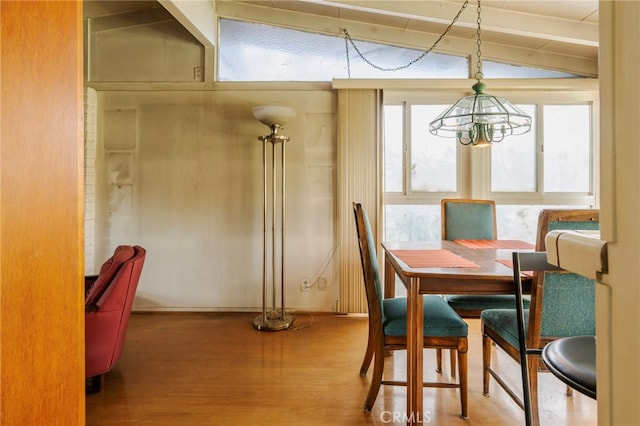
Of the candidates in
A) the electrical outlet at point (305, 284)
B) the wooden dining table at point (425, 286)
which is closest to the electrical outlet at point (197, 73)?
the electrical outlet at point (305, 284)

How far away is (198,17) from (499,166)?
3.06 meters

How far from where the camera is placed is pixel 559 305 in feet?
4.70

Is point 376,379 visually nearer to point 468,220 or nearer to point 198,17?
point 468,220

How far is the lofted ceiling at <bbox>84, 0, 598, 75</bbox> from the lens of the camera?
2.80 meters

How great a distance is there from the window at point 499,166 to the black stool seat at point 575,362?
2.46 meters

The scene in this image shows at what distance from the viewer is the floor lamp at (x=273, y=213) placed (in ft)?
9.60

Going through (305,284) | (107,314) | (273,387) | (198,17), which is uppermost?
(198,17)

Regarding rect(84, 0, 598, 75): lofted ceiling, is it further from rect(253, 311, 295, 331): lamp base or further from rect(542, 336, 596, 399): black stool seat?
rect(542, 336, 596, 399): black stool seat

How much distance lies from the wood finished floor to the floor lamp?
8.1 inches

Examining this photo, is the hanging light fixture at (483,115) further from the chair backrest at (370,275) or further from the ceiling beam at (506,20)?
the ceiling beam at (506,20)

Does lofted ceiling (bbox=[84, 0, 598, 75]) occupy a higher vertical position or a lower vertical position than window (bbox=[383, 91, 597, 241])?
higher

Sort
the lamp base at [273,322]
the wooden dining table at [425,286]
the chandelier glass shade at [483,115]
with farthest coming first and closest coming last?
the lamp base at [273,322] < the chandelier glass shade at [483,115] < the wooden dining table at [425,286]

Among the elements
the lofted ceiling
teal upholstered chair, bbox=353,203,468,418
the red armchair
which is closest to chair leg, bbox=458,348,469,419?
teal upholstered chair, bbox=353,203,468,418

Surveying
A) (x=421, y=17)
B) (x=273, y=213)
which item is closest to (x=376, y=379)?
(x=273, y=213)
